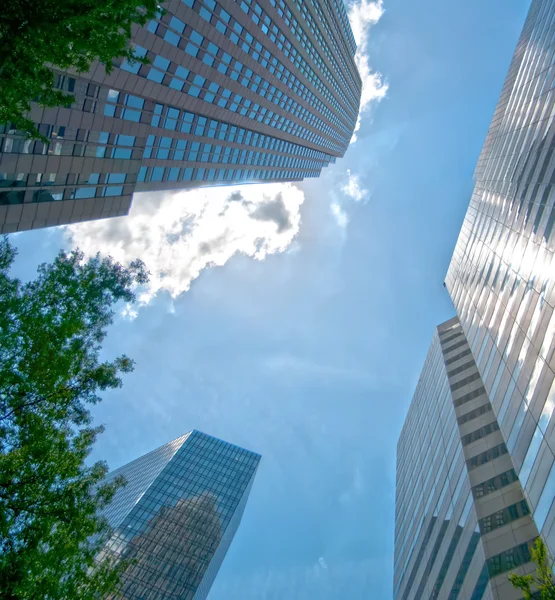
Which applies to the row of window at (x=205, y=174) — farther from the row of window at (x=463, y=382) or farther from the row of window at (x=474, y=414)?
the row of window at (x=474, y=414)

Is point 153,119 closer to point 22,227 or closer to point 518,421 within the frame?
point 22,227

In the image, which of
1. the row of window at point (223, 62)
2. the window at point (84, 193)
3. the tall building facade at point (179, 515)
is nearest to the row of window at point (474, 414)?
the row of window at point (223, 62)

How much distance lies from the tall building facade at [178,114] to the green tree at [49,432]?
25.2ft

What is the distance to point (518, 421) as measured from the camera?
2306 centimetres

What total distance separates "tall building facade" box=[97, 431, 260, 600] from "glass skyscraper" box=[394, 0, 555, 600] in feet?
160

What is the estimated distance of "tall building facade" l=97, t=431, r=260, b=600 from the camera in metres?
81.2

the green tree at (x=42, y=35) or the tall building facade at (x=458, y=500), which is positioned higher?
the green tree at (x=42, y=35)

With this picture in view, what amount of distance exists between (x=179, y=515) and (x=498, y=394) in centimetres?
8641

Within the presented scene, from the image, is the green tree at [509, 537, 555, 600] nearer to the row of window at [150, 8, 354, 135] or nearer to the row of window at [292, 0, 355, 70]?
the row of window at [150, 8, 354, 135]

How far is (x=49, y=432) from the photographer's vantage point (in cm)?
1716

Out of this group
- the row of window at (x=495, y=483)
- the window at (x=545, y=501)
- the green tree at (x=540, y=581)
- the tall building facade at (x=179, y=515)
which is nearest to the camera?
the green tree at (x=540, y=581)

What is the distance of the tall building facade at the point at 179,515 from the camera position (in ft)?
266

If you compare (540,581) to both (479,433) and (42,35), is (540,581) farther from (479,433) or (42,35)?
(42,35)

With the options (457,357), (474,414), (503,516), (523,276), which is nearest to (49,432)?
(503,516)
